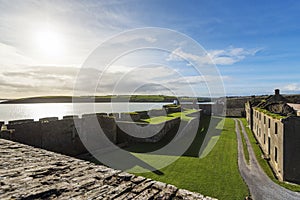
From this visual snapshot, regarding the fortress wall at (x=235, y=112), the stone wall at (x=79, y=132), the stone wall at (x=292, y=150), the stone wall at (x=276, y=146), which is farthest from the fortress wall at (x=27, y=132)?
the fortress wall at (x=235, y=112)

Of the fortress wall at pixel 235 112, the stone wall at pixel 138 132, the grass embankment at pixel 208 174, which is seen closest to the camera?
the grass embankment at pixel 208 174

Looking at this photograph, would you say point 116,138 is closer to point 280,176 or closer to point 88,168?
point 280,176

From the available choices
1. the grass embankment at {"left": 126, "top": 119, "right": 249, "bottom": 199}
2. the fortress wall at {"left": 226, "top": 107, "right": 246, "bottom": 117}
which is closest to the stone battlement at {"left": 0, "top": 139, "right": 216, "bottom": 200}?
the grass embankment at {"left": 126, "top": 119, "right": 249, "bottom": 199}

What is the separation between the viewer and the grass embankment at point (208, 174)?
8680 mm

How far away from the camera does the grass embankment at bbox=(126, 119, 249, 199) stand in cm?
868

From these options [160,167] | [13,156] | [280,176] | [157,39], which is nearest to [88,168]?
[13,156]

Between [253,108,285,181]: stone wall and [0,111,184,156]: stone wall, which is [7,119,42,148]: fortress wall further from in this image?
[253,108,285,181]: stone wall

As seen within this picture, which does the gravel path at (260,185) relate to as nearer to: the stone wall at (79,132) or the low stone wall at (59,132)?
the stone wall at (79,132)

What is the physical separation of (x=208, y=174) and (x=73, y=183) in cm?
908

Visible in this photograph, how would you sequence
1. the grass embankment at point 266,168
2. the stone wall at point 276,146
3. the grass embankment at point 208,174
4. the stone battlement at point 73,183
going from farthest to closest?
the stone wall at point 276,146 → the grass embankment at point 266,168 → the grass embankment at point 208,174 → the stone battlement at point 73,183

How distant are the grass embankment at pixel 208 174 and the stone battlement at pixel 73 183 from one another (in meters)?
6.42

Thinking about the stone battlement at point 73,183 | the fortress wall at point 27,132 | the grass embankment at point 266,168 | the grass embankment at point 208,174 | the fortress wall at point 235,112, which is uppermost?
the stone battlement at point 73,183

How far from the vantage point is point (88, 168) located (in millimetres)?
3555

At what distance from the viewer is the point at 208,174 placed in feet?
34.4
